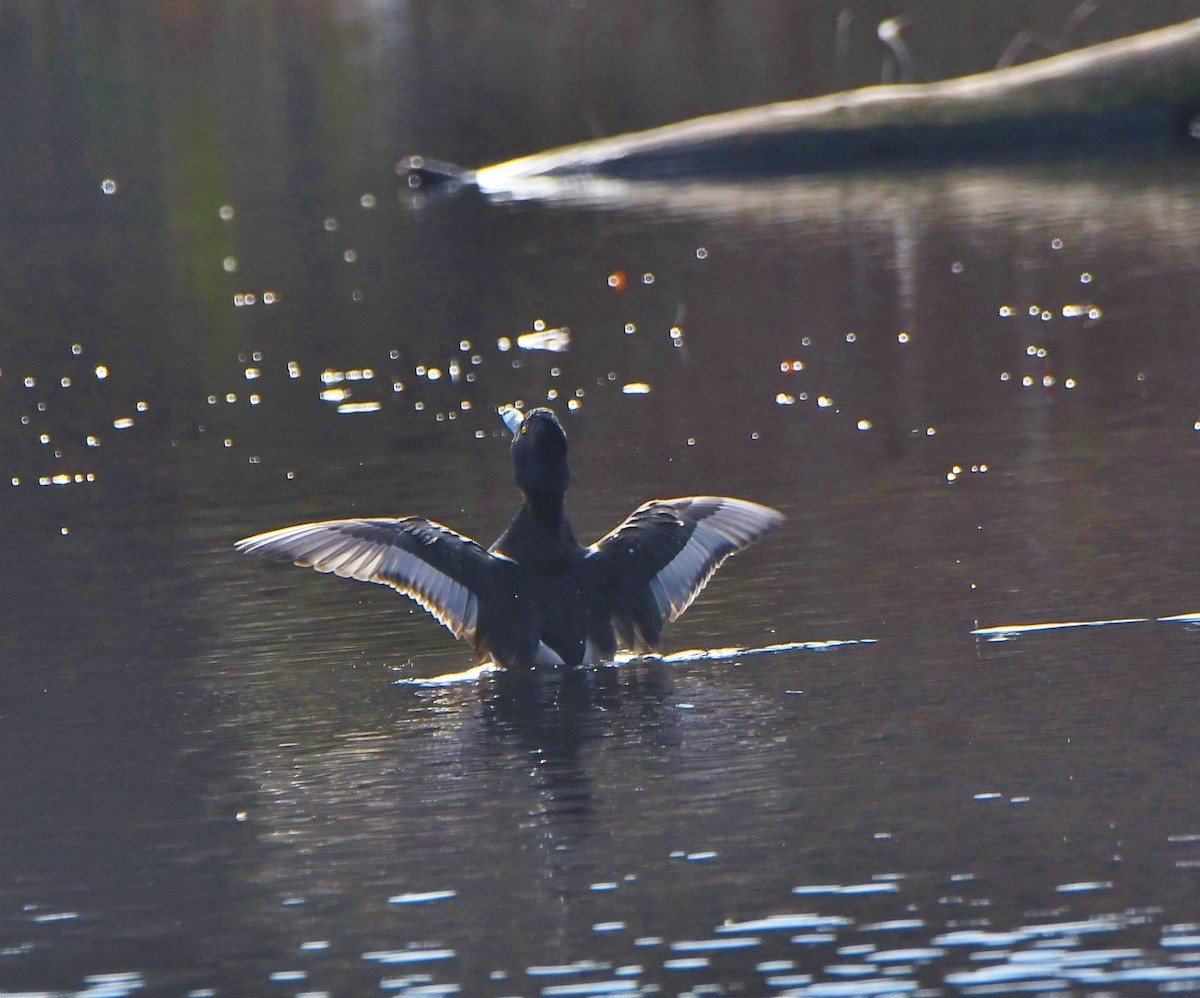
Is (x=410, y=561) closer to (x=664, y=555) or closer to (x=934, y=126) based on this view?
(x=664, y=555)

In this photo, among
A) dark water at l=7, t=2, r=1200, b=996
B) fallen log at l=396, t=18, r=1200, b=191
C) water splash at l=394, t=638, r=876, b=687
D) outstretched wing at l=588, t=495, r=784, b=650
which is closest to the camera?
dark water at l=7, t=2, r=1200, b=996

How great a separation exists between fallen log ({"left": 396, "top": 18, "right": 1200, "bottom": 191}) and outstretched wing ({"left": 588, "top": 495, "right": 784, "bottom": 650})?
19.2m

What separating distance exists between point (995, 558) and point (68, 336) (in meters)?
12.0

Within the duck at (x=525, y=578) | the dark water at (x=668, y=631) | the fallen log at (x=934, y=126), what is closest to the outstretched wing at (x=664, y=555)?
the duck at (x=525, y=578)

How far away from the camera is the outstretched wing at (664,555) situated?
31.1 ft

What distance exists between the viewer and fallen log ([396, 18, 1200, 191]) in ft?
91.6

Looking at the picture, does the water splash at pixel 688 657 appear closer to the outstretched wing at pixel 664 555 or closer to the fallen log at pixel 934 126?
the outstretched wing at pixel 664 555

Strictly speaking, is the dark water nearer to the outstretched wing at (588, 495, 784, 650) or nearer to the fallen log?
the outstretched wing at (588, 495, 784, 650)

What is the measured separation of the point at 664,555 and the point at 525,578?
59cm

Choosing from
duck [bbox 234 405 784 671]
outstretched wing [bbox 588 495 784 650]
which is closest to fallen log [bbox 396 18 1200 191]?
outstretched wing [bbox 588 495 784 650]

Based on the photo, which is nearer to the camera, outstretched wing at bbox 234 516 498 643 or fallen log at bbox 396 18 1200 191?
outstretched wing at bbox 234 516 498 643

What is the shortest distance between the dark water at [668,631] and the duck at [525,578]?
0.28 metres

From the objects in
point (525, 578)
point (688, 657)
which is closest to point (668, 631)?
point (688, 657)

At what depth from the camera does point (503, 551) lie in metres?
9.55
